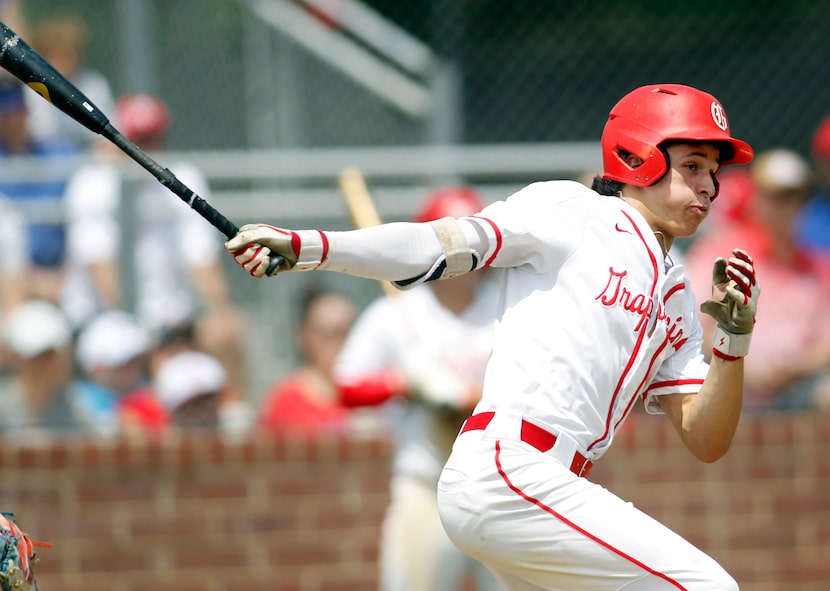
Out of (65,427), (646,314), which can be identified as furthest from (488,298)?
(646,314)

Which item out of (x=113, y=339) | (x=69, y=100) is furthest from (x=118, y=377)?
(x=69, y=100)

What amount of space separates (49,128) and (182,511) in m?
2.34

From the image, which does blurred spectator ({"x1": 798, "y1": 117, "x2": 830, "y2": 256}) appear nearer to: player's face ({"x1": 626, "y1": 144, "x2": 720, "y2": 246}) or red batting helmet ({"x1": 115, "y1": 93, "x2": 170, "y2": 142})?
red batting helmet ({"x1": 115, "y1": 93, "x2": 170, "y2": 142})

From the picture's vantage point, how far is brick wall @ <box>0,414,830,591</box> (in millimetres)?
7473

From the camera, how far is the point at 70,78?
824cm

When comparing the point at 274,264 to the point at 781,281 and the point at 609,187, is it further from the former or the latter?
the point at 781,281

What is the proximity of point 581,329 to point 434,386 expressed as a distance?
8.06 ft

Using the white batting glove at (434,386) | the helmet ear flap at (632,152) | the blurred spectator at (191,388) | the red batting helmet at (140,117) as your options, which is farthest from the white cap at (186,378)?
the helmet ear flap at (632,152)

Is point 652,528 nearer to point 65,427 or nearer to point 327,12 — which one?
point 65,427

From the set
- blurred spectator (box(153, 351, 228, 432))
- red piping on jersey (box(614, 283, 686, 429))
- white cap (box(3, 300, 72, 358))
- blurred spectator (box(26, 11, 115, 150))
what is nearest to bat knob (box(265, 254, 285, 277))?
red piping on jersey (box(614, 283, 686, 429))

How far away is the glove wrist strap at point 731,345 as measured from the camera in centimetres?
405

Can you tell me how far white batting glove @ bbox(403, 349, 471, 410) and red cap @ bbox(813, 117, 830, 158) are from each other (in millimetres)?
2575

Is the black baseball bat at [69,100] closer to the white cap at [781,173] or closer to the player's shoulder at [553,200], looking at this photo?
the player's shoulder at [553,200]

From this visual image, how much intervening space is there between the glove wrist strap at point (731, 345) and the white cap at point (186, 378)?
3.66 metres
